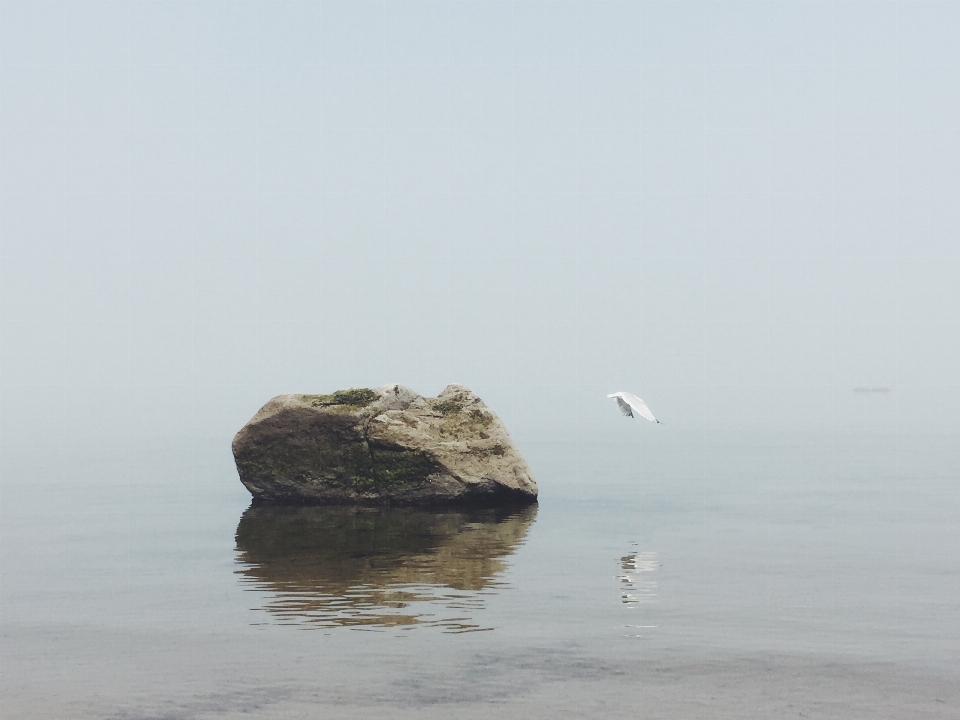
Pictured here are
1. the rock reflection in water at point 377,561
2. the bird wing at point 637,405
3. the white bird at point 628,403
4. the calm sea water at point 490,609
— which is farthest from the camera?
the white bird at point 628,403

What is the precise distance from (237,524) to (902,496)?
1843 centimetres

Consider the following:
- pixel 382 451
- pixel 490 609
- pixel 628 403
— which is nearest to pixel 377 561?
pixel 490 609

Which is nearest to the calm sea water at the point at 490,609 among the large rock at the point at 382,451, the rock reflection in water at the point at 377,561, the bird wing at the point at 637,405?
the rock reflection in water at the point at 377,561

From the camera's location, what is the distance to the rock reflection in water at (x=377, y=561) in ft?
52.5

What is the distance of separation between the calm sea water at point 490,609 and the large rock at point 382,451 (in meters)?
0.92

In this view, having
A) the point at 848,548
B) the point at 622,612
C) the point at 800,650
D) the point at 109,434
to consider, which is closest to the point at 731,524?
the point at 848,548

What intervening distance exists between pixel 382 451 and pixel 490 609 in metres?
12.0

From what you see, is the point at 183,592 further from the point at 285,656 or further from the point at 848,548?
the point at 848,548

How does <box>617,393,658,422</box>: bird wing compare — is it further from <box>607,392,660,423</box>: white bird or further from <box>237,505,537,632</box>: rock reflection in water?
<box>237,505,537,632</box>: rock reflection in water

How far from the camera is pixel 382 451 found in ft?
91.4

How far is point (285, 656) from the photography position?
13547 mm

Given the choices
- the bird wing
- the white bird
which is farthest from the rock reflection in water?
the bird wing

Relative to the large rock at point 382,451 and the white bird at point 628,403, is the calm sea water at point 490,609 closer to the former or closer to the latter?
the large rock at point 382,451

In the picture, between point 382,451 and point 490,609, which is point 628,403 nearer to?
point 382,451
